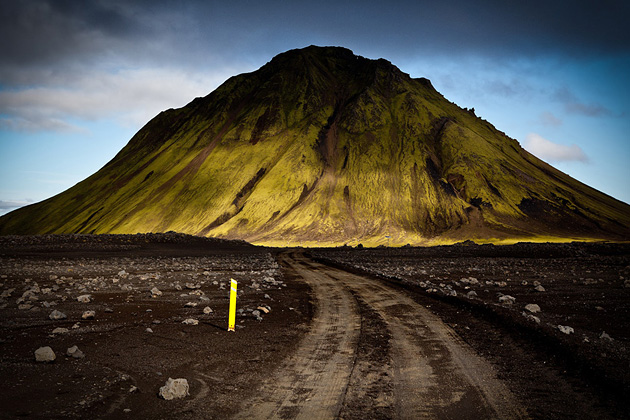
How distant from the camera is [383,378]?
6.28 metres

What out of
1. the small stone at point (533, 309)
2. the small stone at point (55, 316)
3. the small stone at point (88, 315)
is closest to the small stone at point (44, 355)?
the small stone at point (55, 316)

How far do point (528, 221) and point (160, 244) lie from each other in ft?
322

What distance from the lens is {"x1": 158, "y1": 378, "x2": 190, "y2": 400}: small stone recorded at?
5.43 metres

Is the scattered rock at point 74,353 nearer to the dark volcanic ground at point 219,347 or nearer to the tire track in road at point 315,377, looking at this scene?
the dark volcanic ground at point 219,347

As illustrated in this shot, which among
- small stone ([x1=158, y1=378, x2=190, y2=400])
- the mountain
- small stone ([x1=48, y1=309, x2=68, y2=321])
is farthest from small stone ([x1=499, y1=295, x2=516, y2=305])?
the mountain

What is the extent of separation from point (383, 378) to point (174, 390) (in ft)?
10.4

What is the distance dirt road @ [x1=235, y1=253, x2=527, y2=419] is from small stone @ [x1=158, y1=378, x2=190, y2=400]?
38.9 inches

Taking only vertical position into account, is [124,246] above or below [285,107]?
below

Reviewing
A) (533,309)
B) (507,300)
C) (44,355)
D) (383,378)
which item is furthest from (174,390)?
(507,300)

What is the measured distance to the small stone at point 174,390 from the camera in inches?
214

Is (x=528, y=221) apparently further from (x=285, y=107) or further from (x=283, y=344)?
(x=283, y=344)

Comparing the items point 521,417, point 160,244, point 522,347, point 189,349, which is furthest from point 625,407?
point 160,244

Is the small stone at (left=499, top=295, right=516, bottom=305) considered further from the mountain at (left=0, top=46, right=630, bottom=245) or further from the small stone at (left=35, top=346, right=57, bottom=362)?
the mountain at (left=0, top=46, right=630, bottom=245)

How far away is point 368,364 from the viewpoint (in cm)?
700
